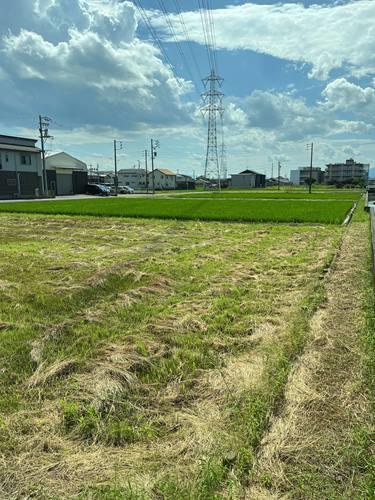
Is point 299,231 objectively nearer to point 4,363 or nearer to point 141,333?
point 141,333


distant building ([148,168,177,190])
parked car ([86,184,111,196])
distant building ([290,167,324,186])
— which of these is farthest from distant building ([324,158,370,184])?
parked car ([86,184,111,196])

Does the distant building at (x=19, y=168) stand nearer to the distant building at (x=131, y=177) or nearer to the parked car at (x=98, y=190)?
the parked car at (x=98, y=190)

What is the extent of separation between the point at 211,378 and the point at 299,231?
A: 1156cm

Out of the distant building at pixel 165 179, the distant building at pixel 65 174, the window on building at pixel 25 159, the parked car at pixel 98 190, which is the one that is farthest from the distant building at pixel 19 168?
the distant building at pixel 165 179

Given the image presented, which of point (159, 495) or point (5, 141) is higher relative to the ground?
point (5, 141)

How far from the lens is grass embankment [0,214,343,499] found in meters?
2.46

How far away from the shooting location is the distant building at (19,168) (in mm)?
42916

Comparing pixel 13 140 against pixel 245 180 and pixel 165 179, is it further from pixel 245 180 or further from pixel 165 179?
pixel 245 180

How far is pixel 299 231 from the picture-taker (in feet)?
46.9

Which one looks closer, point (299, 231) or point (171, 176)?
point (299, 231)

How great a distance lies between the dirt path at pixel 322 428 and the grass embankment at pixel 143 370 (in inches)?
4.9

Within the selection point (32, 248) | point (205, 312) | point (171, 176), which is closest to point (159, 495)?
point (205, 312)

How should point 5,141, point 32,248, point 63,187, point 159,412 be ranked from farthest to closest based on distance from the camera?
point 63,187 → point 5,141 → point 32,248 → point 159,412

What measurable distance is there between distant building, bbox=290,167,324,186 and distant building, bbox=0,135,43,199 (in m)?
107
